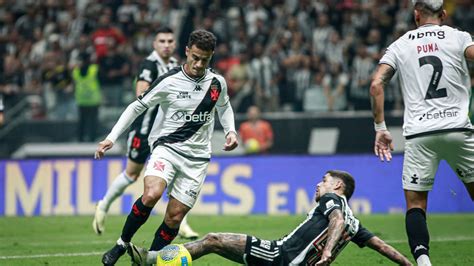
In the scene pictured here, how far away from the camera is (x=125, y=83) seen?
19.4m

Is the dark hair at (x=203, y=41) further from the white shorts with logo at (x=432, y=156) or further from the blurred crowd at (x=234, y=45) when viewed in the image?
the blurred crowd at (x=234, y=45)

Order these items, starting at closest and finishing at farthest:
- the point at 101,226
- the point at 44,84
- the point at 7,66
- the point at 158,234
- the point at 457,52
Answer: the point at 457,52
the point at 158,234
the point at 101,226
the point at 44,84
the point at 7,66

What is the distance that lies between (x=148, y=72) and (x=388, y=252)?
Result: 5332 millimetres

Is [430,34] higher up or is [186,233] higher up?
[430,34]

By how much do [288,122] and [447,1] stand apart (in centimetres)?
577

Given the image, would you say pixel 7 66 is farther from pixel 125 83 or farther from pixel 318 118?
pixel 318 118

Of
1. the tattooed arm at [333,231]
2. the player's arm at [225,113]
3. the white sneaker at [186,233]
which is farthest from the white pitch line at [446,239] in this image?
the tattooed arm at [333,231]

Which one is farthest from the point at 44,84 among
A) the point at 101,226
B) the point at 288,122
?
the point at 101,226

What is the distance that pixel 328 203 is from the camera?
26.2 ft

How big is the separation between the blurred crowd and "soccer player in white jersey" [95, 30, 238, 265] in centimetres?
956

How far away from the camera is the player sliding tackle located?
7.84 m

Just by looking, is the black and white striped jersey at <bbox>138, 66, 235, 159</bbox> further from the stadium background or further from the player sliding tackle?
the stadium background

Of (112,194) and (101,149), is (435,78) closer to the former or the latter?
(101,149)

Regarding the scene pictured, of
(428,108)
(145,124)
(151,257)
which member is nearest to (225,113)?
(151,257)
